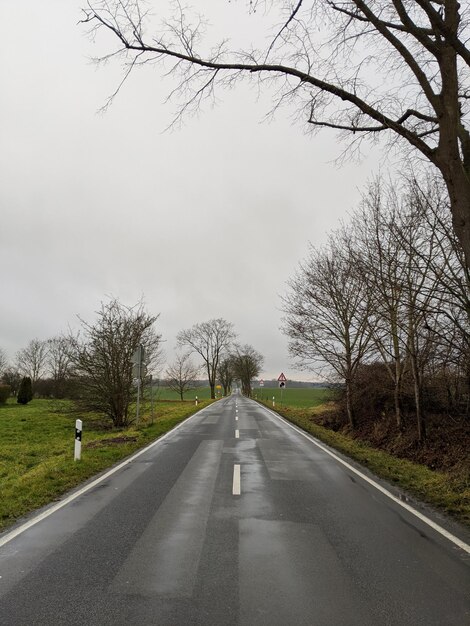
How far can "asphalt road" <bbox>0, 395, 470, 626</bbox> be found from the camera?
3551 mm

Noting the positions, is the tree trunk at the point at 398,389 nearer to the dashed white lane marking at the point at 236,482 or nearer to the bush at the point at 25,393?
the dashed white lane marking at the point at 236,482

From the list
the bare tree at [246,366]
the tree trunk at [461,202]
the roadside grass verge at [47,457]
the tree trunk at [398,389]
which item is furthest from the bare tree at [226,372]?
the tree trunk at [461,202]

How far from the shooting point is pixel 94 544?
16.7 ft

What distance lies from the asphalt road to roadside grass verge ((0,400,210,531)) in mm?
799

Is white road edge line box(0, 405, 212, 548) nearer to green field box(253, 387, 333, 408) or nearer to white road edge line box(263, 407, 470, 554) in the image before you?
white road edge line box(263, 407, 470, 554)

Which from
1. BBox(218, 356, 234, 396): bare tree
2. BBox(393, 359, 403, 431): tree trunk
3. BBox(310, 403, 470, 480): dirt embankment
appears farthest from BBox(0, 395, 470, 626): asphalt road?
BBox(218, 356, 234, 396): bare tree

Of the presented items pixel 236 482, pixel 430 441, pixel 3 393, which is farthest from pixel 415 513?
pixel 3 393

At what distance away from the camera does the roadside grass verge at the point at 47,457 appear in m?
7.38

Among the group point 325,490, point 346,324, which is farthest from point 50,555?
point 346,324

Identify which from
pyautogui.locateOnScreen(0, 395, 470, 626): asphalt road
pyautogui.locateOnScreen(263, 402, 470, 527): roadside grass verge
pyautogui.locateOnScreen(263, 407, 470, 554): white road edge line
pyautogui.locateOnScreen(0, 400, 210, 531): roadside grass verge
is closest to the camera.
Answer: pyautogui.locateOnScreen(0, 395, 470, 626): asphalt road

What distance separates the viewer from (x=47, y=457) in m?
12.8

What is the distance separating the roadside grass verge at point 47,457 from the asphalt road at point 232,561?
80 centimetres

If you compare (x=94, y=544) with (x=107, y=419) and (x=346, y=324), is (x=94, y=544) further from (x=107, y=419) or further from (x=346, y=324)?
(x=107, y=419)

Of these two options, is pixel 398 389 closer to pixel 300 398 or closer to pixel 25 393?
pixel 25 393
